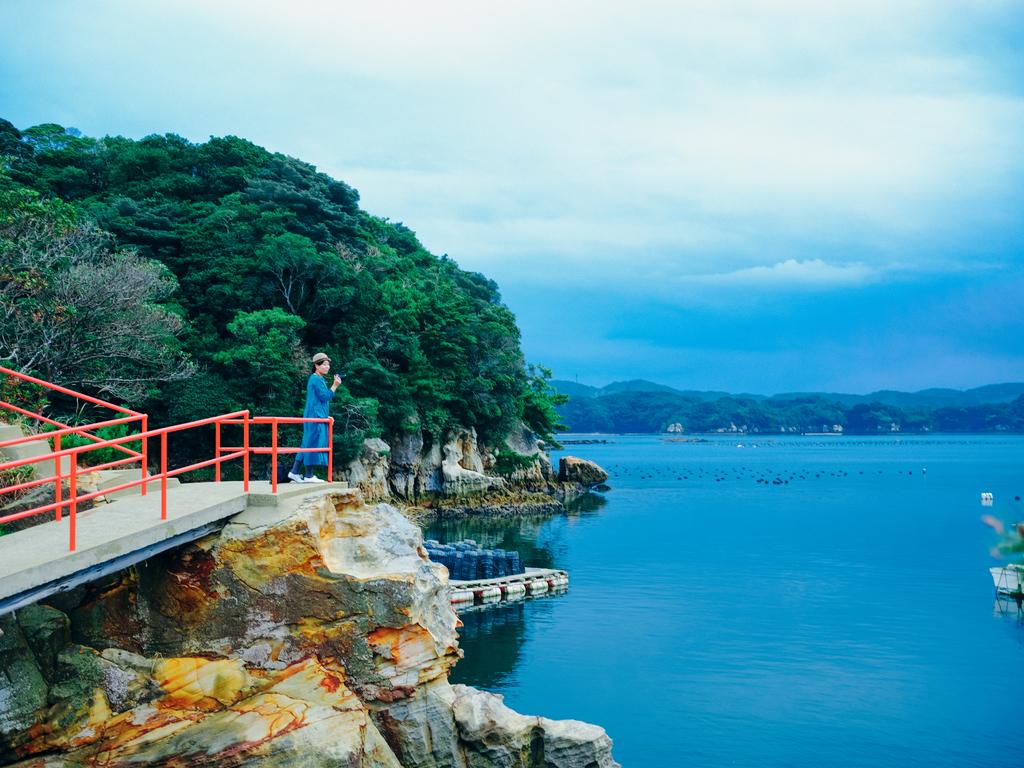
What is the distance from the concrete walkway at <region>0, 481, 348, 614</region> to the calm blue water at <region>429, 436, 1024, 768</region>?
27.4 ft

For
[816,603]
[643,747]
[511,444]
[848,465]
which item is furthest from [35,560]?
[848,465]

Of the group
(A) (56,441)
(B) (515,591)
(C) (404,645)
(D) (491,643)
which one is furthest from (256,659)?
(B) (515,591)

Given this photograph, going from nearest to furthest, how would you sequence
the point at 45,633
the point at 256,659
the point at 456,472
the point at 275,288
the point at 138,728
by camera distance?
the point at 138,728, the point at 45,633, the point at 256,659, the point at 275,288, the point at 456,472

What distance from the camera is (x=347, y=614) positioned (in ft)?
35.6

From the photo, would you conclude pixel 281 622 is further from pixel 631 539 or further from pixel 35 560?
pixel 631 539

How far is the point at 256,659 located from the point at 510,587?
69.0ft

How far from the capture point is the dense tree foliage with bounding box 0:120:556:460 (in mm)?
41219

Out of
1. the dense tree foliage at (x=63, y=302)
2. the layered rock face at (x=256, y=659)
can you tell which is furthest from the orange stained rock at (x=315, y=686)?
the dense tree foliage at (x=63, y=302)

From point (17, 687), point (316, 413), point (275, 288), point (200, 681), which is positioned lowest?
point (200, 681)

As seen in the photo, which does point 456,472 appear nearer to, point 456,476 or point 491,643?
point 456,476

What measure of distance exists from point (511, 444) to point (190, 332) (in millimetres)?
28298

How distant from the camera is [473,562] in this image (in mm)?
32125

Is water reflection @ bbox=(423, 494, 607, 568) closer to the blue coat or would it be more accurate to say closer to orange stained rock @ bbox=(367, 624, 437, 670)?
the blue coat

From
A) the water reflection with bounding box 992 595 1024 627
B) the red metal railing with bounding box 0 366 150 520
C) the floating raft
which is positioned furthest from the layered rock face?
the water reflection with bounding box 992 595 1024 627
